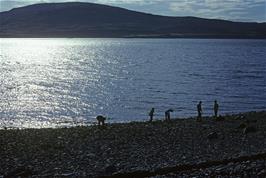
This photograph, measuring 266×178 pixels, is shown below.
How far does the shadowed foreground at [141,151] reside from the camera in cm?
1788

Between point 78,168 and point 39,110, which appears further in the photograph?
point 39,110

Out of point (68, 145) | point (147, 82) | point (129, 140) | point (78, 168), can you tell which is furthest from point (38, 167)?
point (147, 82)

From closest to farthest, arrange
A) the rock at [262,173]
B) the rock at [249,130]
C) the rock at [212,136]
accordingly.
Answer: the rock at [262,173] → the rock at [212,136] → the rock at [249,130]

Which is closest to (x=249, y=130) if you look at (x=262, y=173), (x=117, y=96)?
(x=262, y=173)

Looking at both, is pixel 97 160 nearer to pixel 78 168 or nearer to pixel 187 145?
pixel 78 168

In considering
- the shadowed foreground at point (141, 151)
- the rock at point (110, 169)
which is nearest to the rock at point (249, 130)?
the shadowed foreground at point (141, 151)

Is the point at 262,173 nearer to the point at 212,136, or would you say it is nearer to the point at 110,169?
the point at 110,169

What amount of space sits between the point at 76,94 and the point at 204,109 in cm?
1954

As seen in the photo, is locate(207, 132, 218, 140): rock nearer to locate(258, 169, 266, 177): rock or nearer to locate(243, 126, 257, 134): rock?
locate(243, 126, 257, 134): rock

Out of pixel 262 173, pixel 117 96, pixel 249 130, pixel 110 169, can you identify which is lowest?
pixel 117 96

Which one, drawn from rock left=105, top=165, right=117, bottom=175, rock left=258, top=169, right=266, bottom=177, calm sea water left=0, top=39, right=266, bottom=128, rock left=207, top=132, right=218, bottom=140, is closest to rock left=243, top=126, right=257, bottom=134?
rock left=207, top=132, right=218, bottom=140

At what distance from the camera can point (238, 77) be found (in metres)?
82.6

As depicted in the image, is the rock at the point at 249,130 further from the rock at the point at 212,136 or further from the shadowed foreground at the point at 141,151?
the rock at the point at 212,136

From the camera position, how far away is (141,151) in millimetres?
24422
